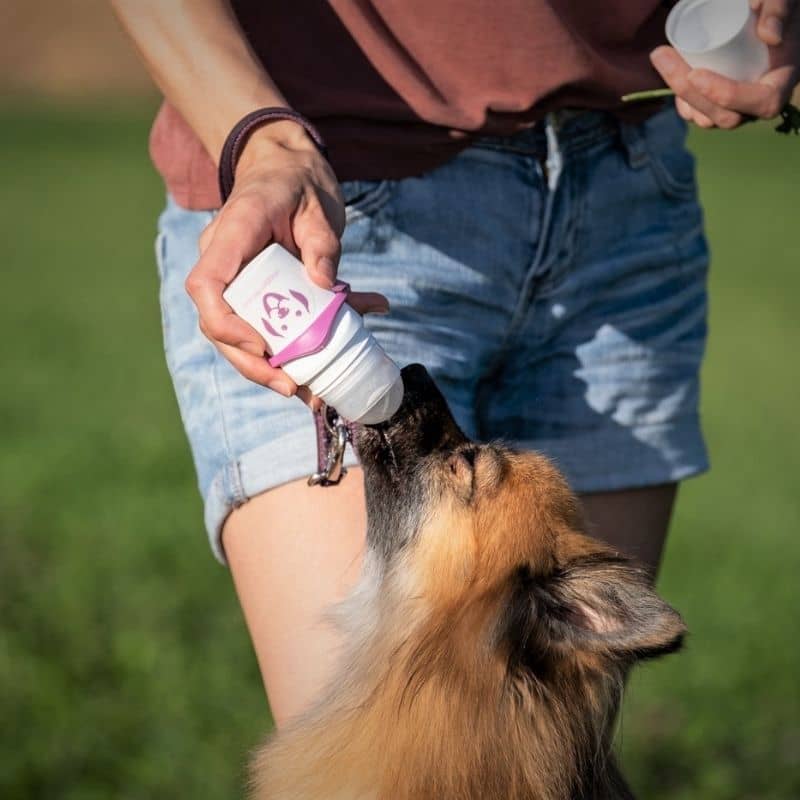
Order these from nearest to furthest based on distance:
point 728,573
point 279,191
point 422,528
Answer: point 279,191 < point 422,528 < point 728,573

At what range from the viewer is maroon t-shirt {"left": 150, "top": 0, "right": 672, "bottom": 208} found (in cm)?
291

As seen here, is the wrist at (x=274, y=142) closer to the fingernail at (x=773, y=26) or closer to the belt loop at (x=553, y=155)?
the belt loop at (x=553, y=155)

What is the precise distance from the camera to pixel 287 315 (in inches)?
93.1

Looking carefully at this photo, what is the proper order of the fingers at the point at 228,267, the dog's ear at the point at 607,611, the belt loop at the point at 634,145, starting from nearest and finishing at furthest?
the fingers at the point at 228,267 < the dog's ear at the point at 607,611 < the belt loop at the point at 634,145

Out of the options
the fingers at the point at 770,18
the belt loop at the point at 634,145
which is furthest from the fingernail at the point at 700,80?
the belt loop at the point at 634,145

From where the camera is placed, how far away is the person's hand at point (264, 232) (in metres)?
2.34

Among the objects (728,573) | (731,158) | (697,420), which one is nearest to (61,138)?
(731,158)

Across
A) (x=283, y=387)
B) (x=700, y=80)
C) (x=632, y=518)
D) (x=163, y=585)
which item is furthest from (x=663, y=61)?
(x=163, y=585)

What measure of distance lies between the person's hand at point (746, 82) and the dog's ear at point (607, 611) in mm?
1038

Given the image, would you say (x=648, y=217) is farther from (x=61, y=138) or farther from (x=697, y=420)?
(x=61, y=138)

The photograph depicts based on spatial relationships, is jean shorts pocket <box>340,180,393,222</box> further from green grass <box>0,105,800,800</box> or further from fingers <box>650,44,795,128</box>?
green grass <box>0,105,800,800</box>

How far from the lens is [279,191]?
2.42 m

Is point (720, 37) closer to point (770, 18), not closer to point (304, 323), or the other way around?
point (770, 18)

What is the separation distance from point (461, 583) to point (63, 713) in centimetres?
300
